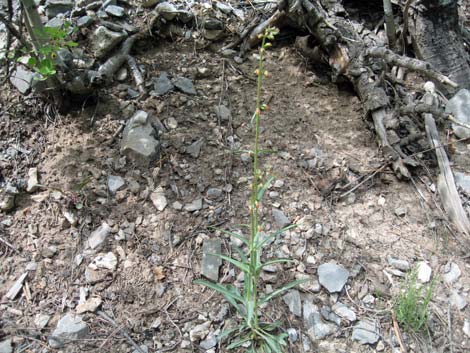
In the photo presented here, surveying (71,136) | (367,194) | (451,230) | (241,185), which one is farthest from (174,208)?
(451,230)

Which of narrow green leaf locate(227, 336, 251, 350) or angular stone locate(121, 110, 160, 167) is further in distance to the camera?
angular stone locate(121, 110, 160, 167)

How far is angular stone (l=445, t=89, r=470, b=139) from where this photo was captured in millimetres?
3064

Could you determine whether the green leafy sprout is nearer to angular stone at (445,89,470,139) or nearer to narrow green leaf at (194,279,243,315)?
narrow green leaf at (194,279,243,315)

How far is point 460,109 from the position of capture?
10.3 feet

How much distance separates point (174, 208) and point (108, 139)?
→ 27.9 inches

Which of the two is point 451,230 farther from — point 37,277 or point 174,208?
point 37,277

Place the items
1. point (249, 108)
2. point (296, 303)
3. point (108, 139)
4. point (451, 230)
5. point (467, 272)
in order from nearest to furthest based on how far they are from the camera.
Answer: point (296, 303) < point (467, 272) < point (451, 230) < point (108, 139) < point (249, 108)

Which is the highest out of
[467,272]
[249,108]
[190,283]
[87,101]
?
[87,101]

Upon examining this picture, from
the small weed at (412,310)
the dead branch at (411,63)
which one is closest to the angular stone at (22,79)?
the dead branch at (411,63)

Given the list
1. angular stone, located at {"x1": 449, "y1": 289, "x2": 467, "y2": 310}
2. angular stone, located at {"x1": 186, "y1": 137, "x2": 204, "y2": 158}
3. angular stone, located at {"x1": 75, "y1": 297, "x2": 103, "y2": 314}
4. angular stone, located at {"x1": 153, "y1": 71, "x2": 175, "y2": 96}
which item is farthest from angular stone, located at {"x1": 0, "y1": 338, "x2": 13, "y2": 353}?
angular stone, located at {"x1": 449, "y1": 289, "x2": 467, "y2": 310}

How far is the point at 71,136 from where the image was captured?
2.83 meters

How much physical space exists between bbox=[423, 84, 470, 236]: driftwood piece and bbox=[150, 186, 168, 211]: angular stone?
1829 mm

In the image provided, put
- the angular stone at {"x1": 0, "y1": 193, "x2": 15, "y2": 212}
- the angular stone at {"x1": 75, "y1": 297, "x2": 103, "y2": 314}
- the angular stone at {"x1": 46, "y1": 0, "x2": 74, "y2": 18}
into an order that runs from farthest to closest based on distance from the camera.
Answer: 1. the angular stone at {"x1": 46, "y1": 0, "x2": 74, "y2": 18}
2. the angular stone at {"x1": 0, "y1": 193, "x2": 15, "y2": 212}
3. the angular stone at {"x1": 75, "y1": 297, "x2": 103, "y2": 314}

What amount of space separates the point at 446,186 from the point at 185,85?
6.49 feet
